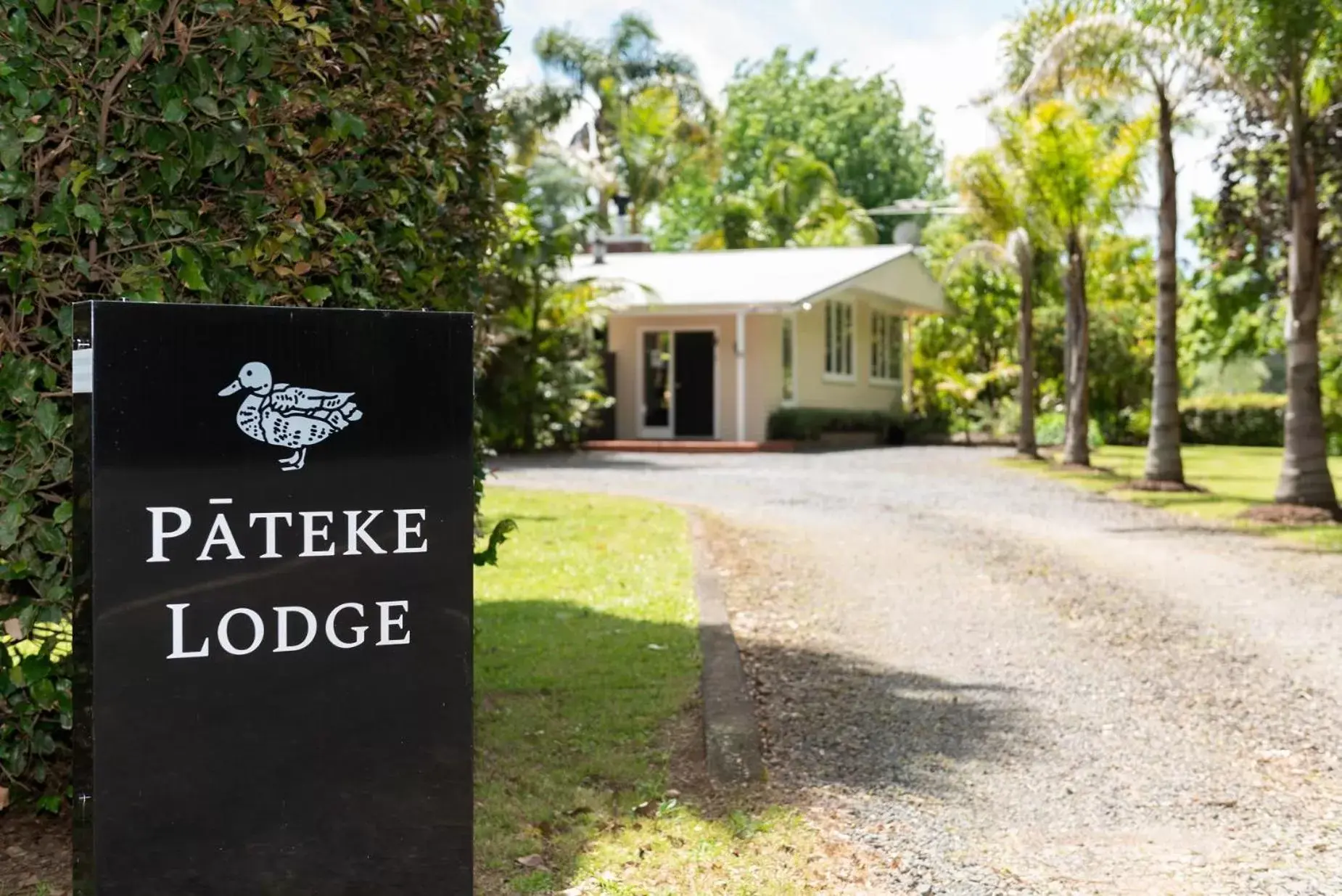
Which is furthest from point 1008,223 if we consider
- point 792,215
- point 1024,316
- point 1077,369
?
point 792,215

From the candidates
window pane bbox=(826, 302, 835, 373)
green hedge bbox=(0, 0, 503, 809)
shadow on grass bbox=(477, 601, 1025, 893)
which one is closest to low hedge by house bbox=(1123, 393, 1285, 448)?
window pane bbox=(826, 302, 835, 373)

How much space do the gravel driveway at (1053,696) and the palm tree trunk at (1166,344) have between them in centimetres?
443

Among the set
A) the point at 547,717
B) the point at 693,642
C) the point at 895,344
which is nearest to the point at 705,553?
the point at 693,642

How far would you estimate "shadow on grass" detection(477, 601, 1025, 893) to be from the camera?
4.69m

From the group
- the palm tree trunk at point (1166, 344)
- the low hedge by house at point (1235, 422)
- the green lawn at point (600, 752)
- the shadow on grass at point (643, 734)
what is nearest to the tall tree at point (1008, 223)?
the palm tree trunk at point (1166, 344)

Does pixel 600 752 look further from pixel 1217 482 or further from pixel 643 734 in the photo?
pixel 1217 482

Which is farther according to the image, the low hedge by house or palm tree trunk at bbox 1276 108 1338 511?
the low hedge by house

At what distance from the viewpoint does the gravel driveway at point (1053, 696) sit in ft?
15.2

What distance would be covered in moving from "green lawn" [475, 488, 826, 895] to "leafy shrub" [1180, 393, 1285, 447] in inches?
1125

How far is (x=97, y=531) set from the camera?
2828 millimetres

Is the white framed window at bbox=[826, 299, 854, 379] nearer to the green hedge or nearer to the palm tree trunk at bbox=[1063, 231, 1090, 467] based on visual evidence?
the palm tree trunk at bbox=[1063, 231, 1090, 467]

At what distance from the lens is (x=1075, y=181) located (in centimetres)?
2200

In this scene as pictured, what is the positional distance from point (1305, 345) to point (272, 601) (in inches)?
559

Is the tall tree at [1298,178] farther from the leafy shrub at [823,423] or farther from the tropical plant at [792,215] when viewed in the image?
the tropical plant at [792,215]
